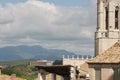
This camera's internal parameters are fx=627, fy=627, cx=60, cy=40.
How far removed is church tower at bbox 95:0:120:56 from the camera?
15238 cm

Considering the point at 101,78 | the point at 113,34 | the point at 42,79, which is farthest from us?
the point at 113,34

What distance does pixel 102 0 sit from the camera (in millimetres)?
155750

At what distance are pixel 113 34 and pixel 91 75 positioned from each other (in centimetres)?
11106

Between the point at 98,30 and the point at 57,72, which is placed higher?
the point at 98,30

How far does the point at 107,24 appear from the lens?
510 ft

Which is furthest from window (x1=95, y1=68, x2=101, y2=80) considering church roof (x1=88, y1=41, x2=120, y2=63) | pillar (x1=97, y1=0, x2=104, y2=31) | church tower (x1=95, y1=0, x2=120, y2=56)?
pillar (x1=97, y1=0, x2=104, y2=31)

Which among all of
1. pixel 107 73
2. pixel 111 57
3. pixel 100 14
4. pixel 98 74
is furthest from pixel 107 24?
pixel 107 73

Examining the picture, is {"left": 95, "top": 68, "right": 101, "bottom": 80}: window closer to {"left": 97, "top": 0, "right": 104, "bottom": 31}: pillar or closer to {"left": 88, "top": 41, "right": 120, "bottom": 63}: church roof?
{"left": 88, "top": 41, "right": 120, "bottom": 63}: church roof

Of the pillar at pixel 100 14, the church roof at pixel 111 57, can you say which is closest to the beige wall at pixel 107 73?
the church roof at pixel 111 57

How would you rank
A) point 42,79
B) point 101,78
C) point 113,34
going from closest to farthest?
point 42,79, point 101,78, point 113,34

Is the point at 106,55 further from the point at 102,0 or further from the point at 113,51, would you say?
the point at 102,0

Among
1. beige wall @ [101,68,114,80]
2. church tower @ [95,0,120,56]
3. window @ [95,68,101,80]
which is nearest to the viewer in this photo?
beige wall @ [101,68,114,80]

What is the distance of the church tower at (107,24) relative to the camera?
15238 centimetres

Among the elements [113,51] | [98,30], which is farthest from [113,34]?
[113,51]
